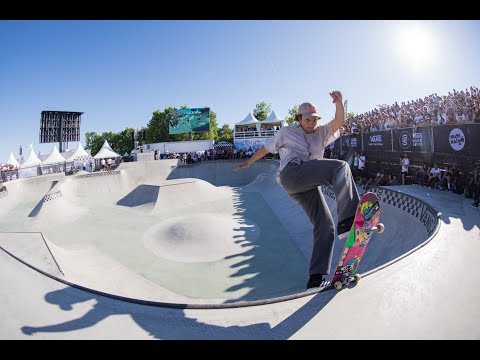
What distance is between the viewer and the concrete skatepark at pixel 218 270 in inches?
93.4

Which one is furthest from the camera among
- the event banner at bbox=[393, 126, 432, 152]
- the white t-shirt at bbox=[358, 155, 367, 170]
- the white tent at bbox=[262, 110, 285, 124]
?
the white tent at bbox=[262, 110, 285, 124]

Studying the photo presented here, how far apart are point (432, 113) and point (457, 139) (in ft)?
10.4

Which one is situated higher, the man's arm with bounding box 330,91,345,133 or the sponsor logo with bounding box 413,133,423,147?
the sponsor logo with bounding box 413,133,423,147

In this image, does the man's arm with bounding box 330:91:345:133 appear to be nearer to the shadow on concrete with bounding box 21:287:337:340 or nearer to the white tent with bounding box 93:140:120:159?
the shadow on concrete with bounding box 21:287:337:340

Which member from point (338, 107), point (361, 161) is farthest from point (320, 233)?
point (361, 161)

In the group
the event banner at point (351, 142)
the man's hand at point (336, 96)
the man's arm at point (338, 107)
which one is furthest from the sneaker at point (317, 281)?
the event banner at point (351, 142)

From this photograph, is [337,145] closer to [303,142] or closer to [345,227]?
[303,142]

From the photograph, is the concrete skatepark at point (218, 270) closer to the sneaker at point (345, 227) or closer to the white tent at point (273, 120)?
the sneaker at point (345, 227)

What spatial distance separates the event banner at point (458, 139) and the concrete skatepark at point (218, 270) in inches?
52.7

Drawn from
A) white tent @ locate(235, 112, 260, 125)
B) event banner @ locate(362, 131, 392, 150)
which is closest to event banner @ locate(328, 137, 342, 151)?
event banner @ locate(362, 131, 392, 150)

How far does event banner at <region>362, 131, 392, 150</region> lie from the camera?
11367mm

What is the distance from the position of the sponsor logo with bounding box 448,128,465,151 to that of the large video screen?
40171mm

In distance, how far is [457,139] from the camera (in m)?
8.29
